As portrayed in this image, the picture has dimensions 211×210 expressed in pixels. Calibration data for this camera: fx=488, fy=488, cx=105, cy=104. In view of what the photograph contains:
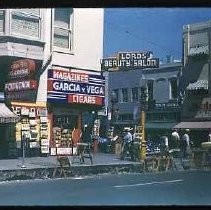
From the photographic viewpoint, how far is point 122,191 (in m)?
5.17

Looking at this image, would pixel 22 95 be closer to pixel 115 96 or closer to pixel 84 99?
pixel 84 99

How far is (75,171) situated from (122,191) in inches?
63.3

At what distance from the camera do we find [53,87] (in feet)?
19.7

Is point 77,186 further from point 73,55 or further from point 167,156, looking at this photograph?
point 73,55

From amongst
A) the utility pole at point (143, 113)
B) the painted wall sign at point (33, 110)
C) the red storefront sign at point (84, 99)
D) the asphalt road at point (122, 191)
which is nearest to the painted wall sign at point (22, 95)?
the painted wall sign at point (33, 110)

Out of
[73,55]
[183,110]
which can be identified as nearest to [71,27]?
[73,55]

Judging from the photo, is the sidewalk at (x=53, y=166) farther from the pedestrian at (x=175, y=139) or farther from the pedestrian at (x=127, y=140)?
the pedestrian at (x=175, y=139)

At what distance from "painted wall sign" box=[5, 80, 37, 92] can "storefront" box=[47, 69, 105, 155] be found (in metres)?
0.30

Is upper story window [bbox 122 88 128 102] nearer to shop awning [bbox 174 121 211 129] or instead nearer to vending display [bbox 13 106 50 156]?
shop awning [bbox 174 121 211 129]

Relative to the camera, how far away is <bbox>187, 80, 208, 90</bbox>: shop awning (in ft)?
18.2

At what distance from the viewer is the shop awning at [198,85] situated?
556 centimetres

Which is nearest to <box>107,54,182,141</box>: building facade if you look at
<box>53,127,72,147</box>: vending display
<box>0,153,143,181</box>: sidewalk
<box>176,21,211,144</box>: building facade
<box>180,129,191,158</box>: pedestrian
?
<box>176,21,211,144</box>: building facade

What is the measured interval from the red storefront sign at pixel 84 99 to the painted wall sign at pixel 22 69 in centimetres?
76

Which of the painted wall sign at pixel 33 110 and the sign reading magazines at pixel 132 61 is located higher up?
the sign reading magazines at pixel 132 61
